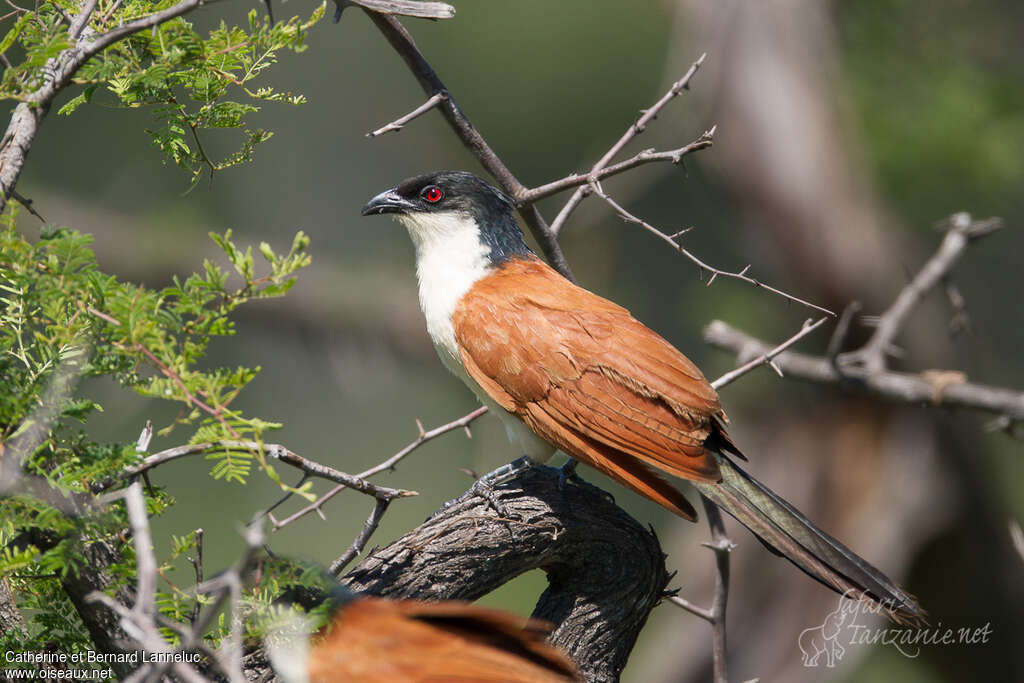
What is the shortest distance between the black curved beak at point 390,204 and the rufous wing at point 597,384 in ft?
1.73

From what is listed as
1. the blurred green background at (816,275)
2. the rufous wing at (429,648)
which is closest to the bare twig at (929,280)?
the blurred green background at (816,275)

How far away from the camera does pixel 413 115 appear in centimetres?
197

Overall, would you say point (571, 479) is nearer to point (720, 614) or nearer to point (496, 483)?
point (496, 483)

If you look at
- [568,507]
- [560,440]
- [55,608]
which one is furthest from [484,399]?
[55,608]

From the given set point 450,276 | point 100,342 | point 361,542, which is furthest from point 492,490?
point 100,342

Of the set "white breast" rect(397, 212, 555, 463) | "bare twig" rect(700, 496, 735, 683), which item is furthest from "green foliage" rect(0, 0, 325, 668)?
"bare twig" rect(700, 496, 735, 683)

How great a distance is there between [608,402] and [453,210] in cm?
90

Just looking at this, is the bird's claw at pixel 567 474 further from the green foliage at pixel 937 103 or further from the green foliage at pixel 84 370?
the green foliage at pixel 937 103

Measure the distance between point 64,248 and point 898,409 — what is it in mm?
5198

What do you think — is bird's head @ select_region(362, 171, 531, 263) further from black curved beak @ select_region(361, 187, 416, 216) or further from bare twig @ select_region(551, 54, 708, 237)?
bare twig @ select_region(551, 54, 708, 237)

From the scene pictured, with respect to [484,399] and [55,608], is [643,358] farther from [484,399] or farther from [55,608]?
[55,608]

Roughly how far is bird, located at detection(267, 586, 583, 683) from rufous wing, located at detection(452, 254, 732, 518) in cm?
71

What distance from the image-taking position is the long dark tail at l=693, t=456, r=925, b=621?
2088mm

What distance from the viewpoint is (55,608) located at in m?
1.69
